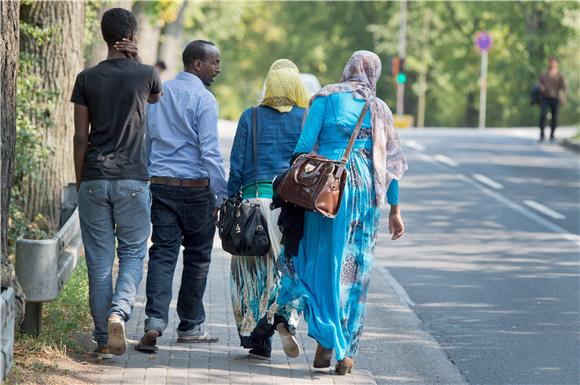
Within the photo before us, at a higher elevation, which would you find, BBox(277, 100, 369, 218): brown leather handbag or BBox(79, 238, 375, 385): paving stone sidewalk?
BBox(277, 100, 369, 218): brown leather handbag

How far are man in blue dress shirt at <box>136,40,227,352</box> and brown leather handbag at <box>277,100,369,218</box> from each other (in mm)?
613

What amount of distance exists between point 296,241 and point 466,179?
1395 cm

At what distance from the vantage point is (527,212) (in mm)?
17031

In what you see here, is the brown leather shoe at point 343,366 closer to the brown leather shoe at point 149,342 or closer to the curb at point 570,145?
the brown leather shoe at point 149,342

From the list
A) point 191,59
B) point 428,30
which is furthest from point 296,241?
point 428,30

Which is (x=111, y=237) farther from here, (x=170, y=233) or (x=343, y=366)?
(x=343, y=366)

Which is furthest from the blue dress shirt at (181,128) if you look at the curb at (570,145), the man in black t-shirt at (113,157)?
the curb at (570,145)

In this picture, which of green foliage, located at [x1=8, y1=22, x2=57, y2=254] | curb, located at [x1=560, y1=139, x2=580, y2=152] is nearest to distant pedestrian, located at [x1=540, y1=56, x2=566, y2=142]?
curb, located at [x1=560, y1=139, x2=580, y2=152]

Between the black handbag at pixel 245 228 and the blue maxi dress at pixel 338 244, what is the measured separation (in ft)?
0.74

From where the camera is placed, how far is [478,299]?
10672mm

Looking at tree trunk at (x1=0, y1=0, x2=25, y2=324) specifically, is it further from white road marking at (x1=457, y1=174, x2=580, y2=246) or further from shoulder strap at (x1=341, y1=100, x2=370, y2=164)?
white road marking at (x1=457, y1=174, x2=580, y2=246)

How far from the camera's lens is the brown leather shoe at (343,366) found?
7.46m

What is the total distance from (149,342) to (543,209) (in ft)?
34.3

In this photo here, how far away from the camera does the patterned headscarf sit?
743cm
